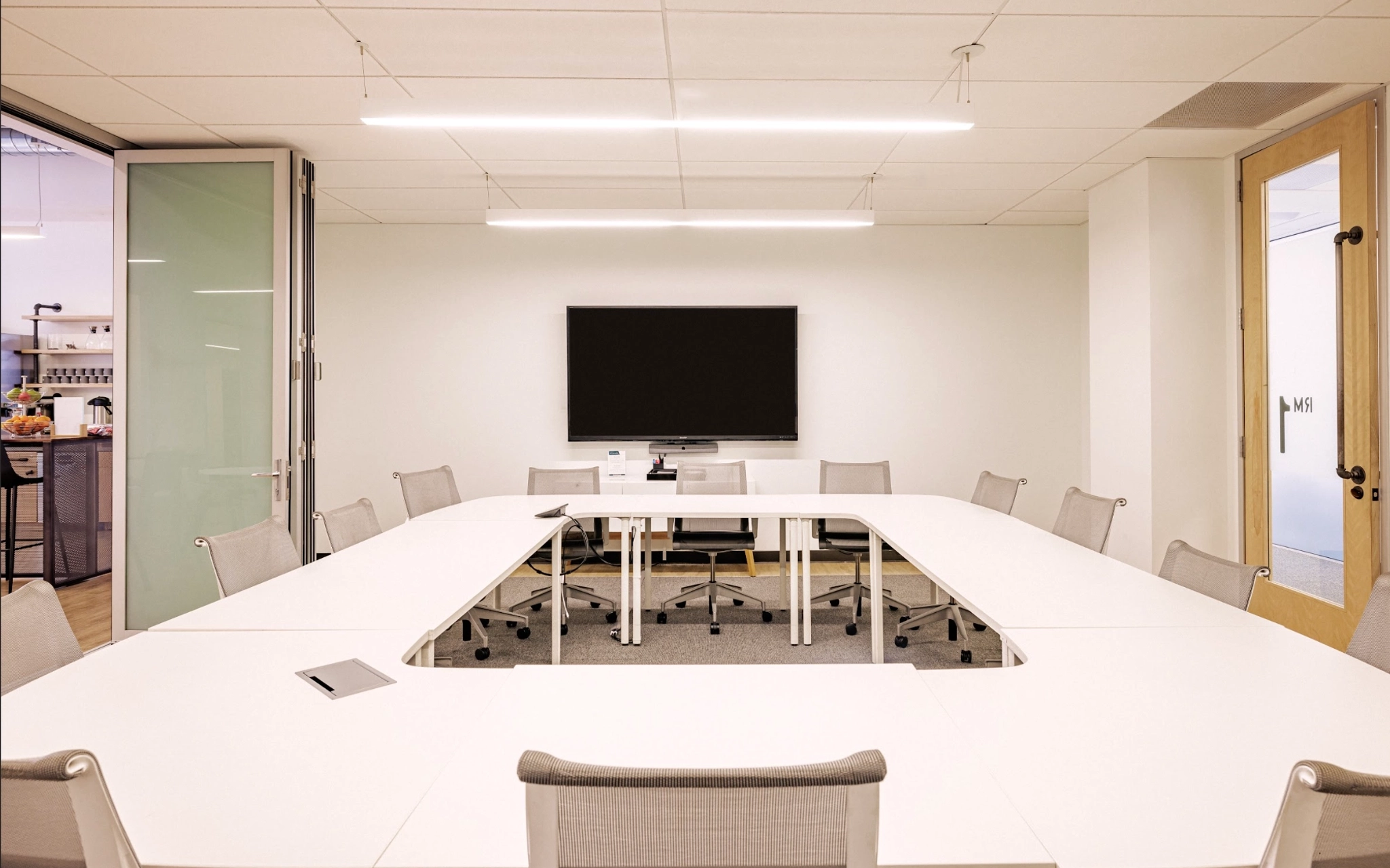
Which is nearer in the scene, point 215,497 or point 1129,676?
point 1129,676

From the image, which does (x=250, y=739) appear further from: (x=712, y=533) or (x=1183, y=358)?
(x=1183, y=358)

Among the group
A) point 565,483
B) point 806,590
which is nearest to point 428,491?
point 565,483

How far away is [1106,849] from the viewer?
125 cm

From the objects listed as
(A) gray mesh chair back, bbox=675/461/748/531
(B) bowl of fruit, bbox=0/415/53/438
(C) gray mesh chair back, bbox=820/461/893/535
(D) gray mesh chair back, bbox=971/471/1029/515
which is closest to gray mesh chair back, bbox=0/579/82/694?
(A) gray mesh chair back, bbox=675/461/748/531

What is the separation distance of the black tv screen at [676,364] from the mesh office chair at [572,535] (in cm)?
115

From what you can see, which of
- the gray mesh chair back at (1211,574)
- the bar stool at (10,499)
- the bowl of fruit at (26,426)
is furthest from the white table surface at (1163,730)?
the bowl of fruit at (26,426)

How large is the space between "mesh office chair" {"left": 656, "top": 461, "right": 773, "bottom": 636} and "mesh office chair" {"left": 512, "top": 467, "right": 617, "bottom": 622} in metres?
0.45

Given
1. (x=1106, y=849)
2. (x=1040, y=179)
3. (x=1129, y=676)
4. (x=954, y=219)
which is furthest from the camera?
(x=954, y=219)

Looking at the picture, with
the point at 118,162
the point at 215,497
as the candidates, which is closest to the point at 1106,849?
the point at 215,497

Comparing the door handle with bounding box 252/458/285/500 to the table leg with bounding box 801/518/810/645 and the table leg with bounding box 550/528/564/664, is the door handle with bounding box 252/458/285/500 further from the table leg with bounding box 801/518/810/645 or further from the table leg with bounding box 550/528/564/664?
the table leg with bounding box 801/518/810/645

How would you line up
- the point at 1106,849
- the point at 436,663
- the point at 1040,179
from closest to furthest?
the point at 1106,849
the point at 436,663
the point at 1040,179

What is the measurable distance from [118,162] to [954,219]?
5.37 m

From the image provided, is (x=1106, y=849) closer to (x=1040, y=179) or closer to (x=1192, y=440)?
(x=1192, y=440)

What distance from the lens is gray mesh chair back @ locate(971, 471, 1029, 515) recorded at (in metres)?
4.16
